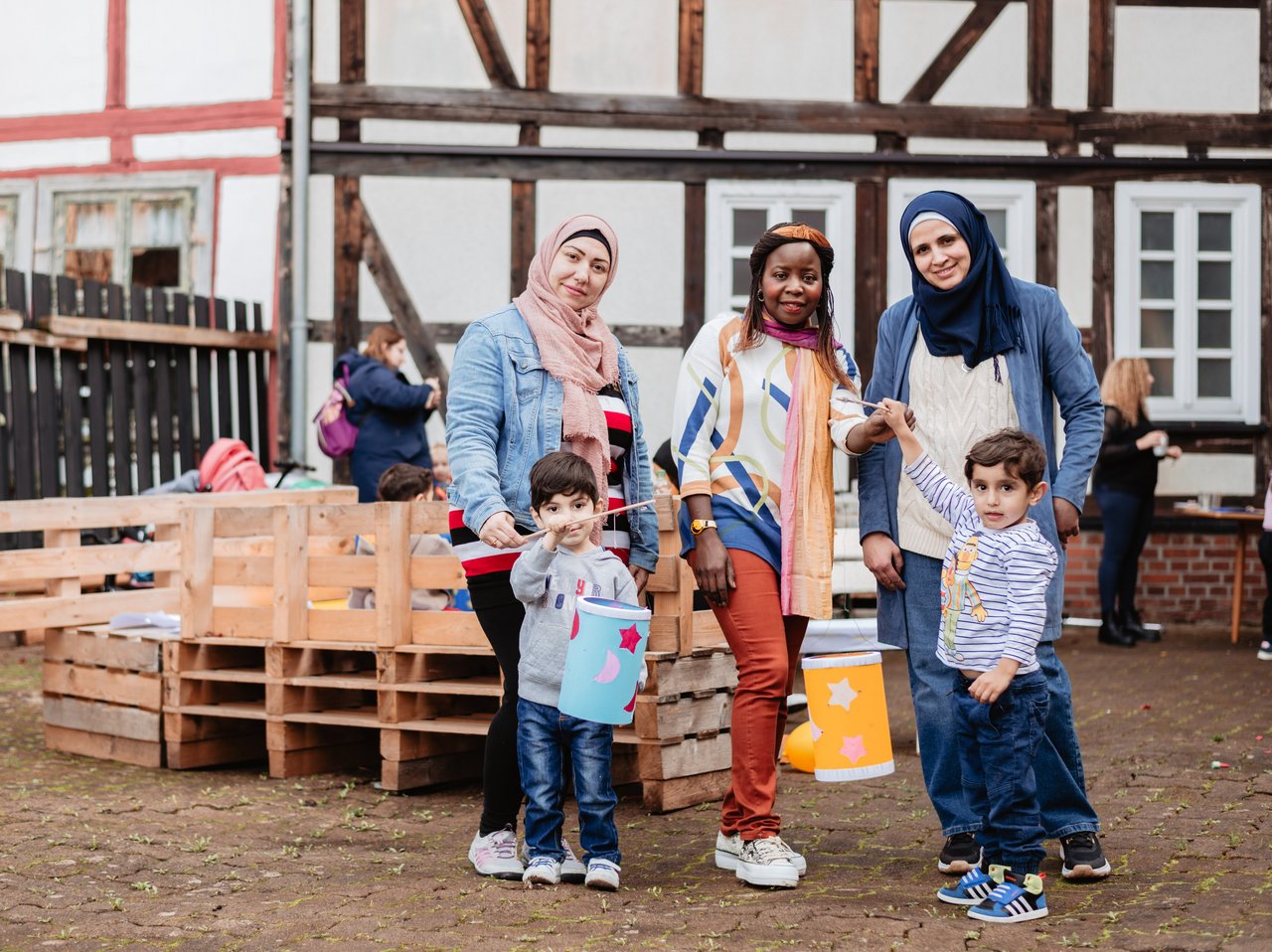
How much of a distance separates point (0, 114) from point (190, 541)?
8156 mm

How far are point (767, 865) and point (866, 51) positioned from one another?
351 inches

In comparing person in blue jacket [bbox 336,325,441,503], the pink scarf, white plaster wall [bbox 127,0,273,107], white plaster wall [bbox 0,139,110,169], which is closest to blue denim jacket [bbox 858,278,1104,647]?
the pink scarf

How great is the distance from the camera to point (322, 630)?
625cm

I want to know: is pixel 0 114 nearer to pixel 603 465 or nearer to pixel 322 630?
pixel 322 630

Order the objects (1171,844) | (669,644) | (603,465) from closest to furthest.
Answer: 1. (603,465)
2. (1171,844)
3. (669,644)

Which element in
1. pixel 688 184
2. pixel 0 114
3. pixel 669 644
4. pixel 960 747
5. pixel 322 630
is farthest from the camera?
pixel 0 114

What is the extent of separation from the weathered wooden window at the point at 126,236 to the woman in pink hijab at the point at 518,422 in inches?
349

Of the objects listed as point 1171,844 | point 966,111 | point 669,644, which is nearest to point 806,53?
point 966,111

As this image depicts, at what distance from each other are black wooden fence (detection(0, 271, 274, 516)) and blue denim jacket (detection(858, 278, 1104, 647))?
7327mm

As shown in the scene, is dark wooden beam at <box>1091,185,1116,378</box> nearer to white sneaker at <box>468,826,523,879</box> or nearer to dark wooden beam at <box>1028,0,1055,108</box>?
dark wooden beam at <box>1028,0,1055,108</box>

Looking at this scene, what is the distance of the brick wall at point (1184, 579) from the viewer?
1196 cm

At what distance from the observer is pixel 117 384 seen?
11.2m

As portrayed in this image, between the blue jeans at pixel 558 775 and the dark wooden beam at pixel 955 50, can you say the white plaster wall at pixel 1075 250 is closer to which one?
the dark wooden beam at pixel 955 50

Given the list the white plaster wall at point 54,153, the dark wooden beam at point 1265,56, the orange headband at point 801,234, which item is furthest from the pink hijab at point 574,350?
the white plaster wall at point 54,153
